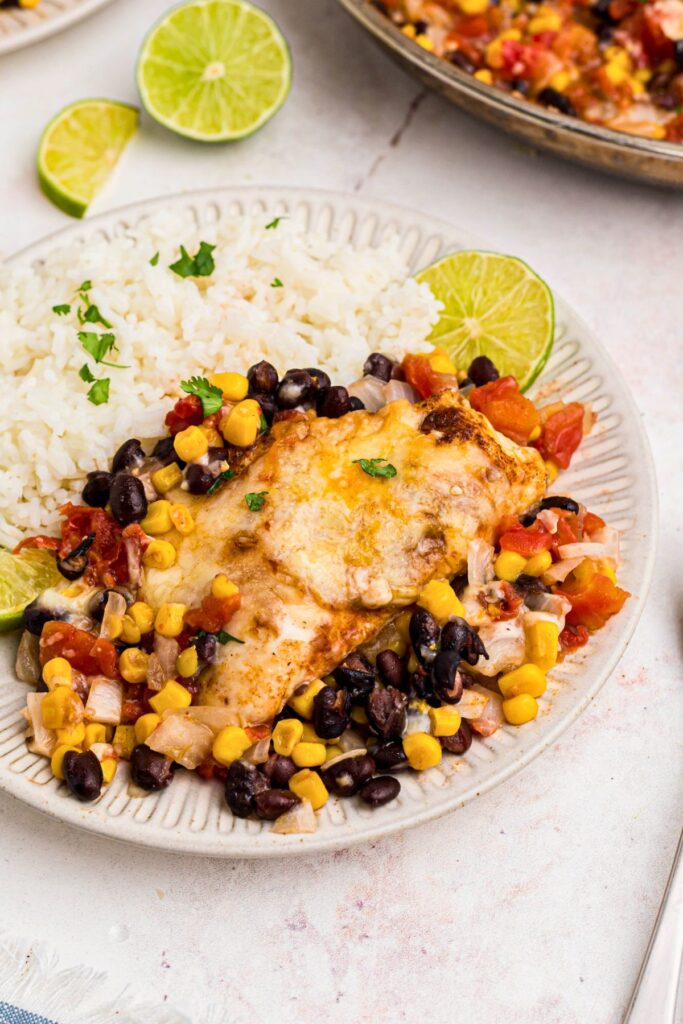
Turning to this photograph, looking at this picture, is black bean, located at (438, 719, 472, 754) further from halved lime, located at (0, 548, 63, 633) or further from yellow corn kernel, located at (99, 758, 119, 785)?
halved lime, located at (0, 548, 63, 633)

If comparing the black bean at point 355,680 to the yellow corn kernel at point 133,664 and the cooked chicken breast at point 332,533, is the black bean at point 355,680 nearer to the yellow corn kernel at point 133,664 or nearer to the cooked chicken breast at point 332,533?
the cooked chicken breast at point 332,533

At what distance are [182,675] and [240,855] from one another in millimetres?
683

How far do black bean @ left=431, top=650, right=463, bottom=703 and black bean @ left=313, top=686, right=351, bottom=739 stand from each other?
0.35 meters

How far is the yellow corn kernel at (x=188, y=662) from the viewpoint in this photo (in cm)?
393

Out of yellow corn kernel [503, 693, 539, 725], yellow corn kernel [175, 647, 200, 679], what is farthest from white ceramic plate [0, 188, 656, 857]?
yellow corn kernel [175, 647, 200, 679]

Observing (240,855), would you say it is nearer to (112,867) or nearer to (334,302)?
(112,867)

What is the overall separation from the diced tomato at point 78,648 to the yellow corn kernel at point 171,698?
0.84ft

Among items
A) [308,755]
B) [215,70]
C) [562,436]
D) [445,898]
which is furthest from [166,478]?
[215,70]

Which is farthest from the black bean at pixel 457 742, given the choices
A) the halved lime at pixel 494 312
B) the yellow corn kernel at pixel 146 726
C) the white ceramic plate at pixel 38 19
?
the white ceramic plate at pixel 38 19

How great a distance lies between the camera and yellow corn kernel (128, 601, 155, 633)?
4086 mm

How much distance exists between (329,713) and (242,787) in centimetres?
40

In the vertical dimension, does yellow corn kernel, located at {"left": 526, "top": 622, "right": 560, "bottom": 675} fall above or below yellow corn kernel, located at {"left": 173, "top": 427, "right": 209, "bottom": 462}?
above

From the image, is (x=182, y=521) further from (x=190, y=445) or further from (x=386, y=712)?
(x=386, y=712)

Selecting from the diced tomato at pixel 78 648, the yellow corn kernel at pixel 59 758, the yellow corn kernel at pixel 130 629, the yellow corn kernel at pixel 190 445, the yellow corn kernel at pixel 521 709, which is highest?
the yellow corn kernel at pixel 521 709
